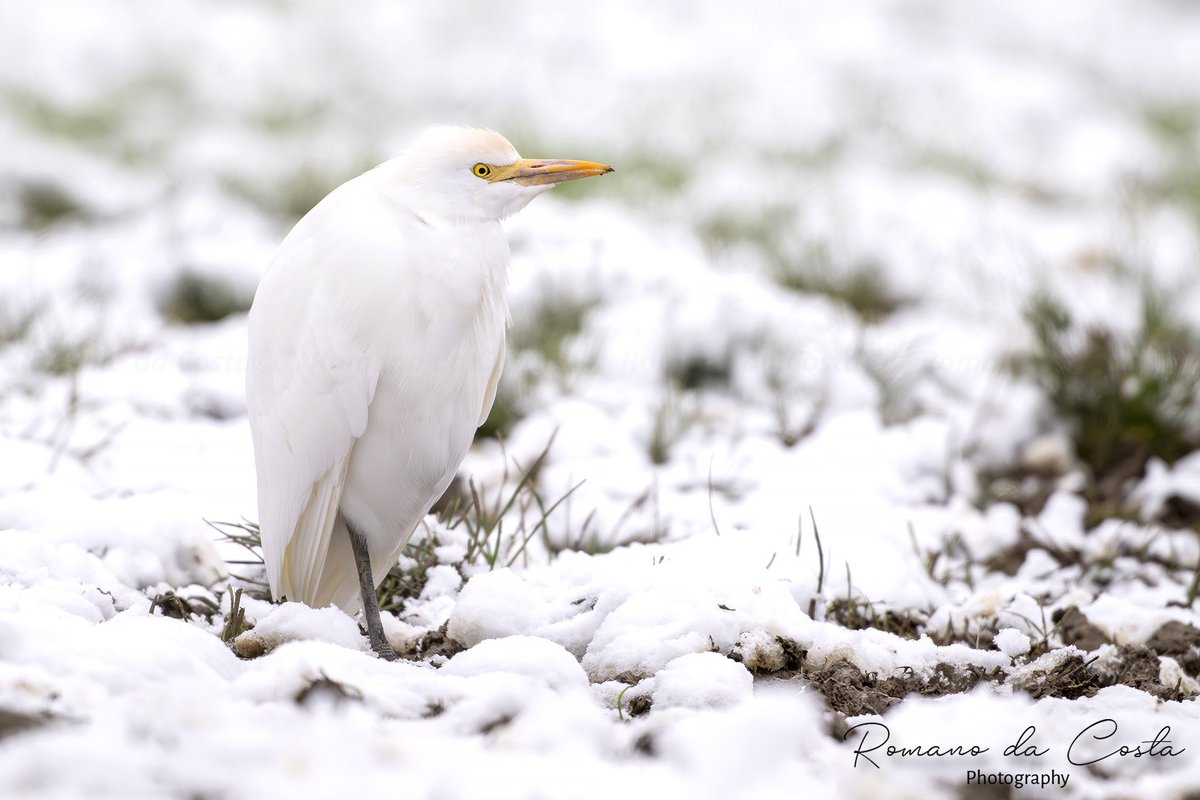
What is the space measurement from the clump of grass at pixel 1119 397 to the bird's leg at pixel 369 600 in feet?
7.94

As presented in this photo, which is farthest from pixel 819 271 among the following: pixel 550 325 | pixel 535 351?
pixel 535 351

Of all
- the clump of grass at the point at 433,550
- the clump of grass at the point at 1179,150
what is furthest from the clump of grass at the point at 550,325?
the clump of grass at the point at 1179,150

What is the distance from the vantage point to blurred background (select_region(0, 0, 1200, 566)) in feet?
12.3

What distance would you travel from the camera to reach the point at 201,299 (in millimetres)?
4840

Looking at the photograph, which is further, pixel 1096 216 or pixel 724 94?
pixel 724 94

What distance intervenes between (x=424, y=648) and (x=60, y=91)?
7.22 m

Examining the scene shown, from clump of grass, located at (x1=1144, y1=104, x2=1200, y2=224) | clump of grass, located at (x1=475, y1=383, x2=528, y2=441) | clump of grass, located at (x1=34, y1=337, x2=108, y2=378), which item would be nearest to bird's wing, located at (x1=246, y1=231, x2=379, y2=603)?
clump of grass, located at (x1=475, y1=383, x2=528, y2=441)

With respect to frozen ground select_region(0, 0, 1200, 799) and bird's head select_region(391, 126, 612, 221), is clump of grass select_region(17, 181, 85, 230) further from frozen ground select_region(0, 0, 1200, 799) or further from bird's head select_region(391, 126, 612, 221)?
bird's head select_region(391, 126, 612, 221)

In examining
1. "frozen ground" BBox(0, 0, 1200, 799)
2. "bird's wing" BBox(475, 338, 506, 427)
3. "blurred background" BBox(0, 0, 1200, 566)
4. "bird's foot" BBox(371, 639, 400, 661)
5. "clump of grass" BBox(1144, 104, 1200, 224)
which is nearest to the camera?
"frozen ground" BBox(0, 0, 1200, 799)

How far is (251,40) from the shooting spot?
1022cm

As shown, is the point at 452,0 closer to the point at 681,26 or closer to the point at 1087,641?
the point at 681,26

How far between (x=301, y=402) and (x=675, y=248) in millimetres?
3616

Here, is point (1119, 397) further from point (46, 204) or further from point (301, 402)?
point (46, 204)

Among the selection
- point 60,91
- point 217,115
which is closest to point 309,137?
point 217,115
